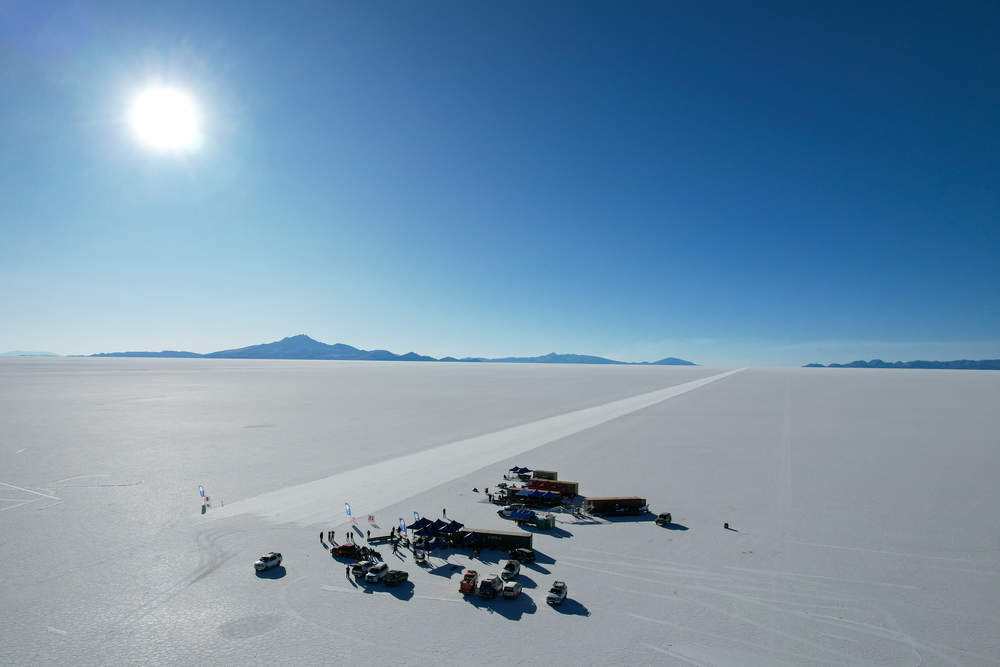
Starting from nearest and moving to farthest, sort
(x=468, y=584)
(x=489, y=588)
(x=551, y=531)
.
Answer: (x=489, y=588) → (x=468, y=584) → (x=551, y=531)

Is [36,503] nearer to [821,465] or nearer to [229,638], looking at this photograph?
[229,638]

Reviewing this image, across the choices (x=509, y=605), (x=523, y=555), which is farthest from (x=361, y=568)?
(x=523, y=555)

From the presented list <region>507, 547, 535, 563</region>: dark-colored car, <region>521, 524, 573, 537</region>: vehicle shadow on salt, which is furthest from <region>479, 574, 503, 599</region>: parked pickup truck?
<region>521, 524, 573, 537</region>: vehicle shadow on salt

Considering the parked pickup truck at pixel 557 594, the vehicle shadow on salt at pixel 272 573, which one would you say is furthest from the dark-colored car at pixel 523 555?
the vehicle shadow on salt at pixel 272 573

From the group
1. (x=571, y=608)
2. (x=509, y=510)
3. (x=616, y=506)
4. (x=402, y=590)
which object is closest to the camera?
(x=571, y=608)

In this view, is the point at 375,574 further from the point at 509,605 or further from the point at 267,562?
the point at 509,605
